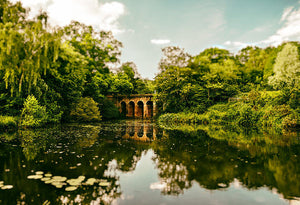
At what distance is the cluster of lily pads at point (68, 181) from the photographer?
13.1 feet

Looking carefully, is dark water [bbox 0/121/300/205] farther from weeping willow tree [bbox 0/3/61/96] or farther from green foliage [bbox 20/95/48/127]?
green foliage [bbox 20/95/48/127]

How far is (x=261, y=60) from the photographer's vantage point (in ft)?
147

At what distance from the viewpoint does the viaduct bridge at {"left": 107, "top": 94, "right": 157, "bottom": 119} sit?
39031 mm

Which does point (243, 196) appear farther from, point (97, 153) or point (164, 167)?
point (97, 153)

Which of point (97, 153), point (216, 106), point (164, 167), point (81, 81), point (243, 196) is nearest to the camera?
point (243, 196)

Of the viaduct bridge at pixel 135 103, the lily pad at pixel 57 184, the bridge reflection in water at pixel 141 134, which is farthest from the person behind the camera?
the viaduct bridge at pixel 135 103

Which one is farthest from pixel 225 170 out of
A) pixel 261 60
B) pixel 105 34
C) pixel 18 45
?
pixel 261 60

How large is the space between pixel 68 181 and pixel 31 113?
1288 centimetres

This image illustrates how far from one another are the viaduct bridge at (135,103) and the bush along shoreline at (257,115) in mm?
15514

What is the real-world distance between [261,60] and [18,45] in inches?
1958

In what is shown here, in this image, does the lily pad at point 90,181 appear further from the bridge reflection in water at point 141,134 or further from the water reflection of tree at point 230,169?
the bridge reflection in water at point 141,134

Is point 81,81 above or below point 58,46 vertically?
above

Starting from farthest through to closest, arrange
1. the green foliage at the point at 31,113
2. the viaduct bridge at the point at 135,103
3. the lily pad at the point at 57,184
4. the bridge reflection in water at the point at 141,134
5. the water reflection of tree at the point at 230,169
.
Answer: the viaduct bridge at the point at 135,103 → the green foliage at the point at 31,113 → the bridge reflection in water at the point at 141,134 → the water reflection of tree at the point at 230,169 → the lily pad at the point at 57,184

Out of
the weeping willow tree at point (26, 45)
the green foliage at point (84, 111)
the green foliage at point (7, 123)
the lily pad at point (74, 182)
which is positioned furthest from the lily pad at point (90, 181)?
the green foliage at point (84, 111)
